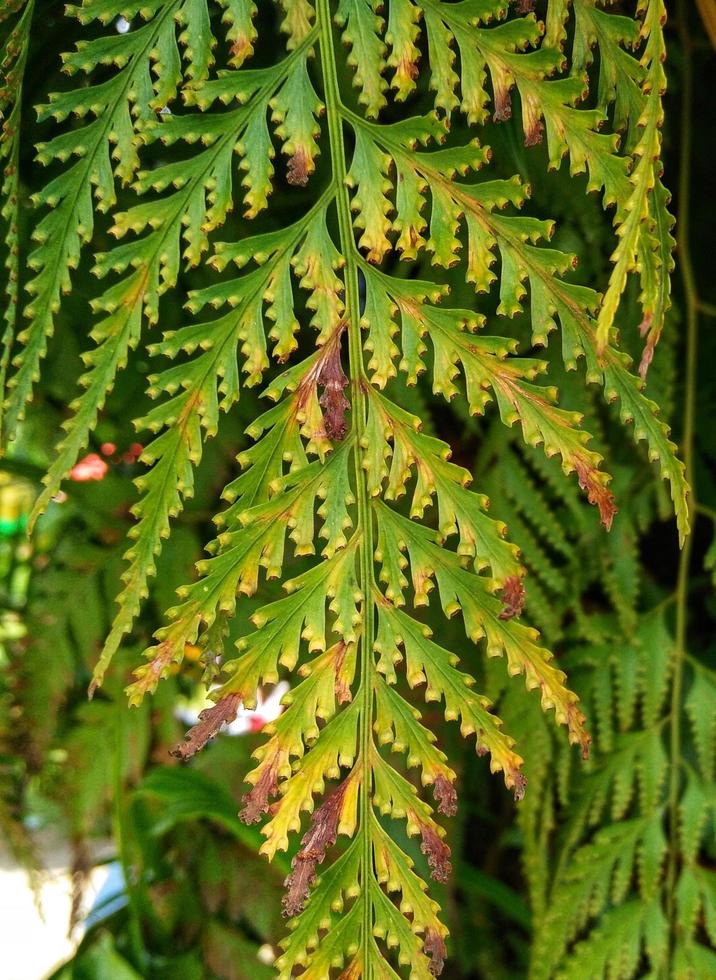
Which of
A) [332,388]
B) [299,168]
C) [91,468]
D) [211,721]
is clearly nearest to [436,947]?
[211,721]

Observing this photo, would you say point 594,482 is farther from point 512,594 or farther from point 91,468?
point 91,468

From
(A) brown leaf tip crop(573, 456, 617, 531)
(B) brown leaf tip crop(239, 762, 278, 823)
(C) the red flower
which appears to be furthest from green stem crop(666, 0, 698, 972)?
(C) the red flower

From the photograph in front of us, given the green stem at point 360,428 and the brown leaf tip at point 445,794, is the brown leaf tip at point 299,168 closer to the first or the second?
the green stem at point 360,428

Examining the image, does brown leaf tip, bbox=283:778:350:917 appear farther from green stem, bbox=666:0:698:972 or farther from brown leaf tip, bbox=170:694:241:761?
green stem, bbox=666:0:698:972

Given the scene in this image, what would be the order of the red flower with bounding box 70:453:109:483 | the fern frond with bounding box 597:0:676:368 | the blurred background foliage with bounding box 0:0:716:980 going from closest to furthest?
1. the fern frond with bounding box 597:0:676:368
2. the blurred background foliage with bounding box 0:0:716:980
3. the red flower with bounding box 70:453:109:483

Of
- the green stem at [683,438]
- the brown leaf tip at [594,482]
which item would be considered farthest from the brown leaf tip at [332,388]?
the green stem at [683,438]

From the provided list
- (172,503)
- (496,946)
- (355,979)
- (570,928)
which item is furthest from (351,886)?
(496,946)
